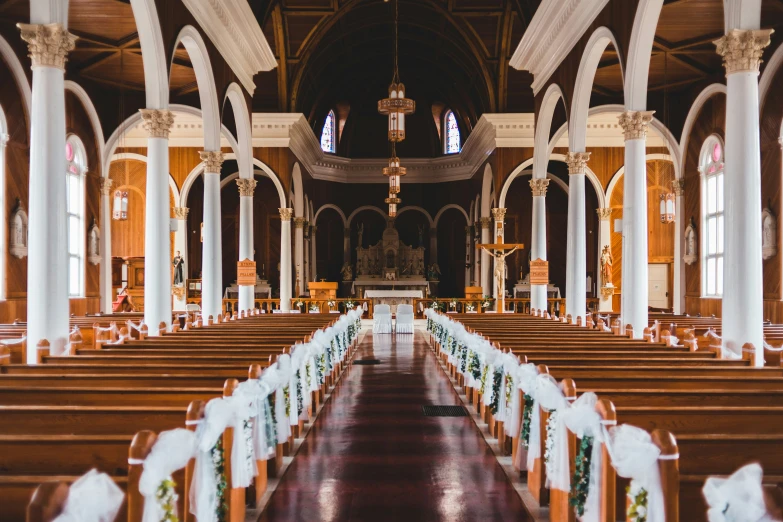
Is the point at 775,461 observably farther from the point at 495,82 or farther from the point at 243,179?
the point at 495,82

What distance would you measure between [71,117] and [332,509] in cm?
1632

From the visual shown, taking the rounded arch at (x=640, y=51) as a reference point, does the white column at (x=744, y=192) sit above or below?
below

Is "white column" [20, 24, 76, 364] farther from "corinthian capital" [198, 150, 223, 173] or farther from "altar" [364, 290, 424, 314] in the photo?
"altar" [364, 290, 424, 314]

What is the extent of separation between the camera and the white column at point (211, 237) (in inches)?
599

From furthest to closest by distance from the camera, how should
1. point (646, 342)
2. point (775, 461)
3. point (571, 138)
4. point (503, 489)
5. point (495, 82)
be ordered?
1. point (495, 82)
2. point (571, 138)
3. point (646, 342)
4. point (503, 489)
5. point (775, 461)

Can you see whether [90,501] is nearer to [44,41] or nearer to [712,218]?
[44,41]

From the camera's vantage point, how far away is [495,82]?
888 inches

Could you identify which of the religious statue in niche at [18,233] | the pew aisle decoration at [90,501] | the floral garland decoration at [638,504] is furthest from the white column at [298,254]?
the pew aisle decoration at [90,501]

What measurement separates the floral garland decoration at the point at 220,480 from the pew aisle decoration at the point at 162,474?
0.84m

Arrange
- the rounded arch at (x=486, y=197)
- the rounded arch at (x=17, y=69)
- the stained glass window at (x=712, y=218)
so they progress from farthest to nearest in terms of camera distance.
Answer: the rounded arch at (x=486, y=197), the stained glass window at (x=712, y=218), the rounded arch at (x=17, y=69)

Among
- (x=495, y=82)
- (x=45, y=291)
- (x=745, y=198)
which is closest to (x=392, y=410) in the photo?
(x=45, y=291)

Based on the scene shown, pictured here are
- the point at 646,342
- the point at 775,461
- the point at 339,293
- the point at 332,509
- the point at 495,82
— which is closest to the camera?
the point at 775,461

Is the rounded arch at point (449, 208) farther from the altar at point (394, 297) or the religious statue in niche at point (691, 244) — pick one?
the religious statue in niche at point (691, 244)

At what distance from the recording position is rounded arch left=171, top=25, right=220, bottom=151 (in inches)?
502
